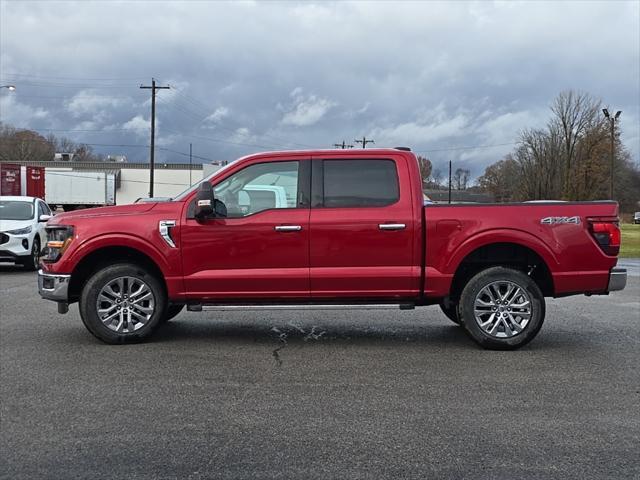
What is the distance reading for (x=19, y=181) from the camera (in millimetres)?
23672

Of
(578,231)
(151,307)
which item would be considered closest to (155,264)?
(151,307)

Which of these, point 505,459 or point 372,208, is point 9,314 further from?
point 505,459

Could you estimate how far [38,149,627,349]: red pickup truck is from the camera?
598 cm

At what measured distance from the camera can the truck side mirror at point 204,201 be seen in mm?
5789

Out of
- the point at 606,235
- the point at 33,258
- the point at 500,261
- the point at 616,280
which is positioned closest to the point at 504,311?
the point at 500,261

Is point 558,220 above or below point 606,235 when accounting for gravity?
above

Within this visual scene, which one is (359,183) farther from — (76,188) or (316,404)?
(76,188)

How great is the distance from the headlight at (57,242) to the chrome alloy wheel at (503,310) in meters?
4.27

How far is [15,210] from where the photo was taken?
561 inches

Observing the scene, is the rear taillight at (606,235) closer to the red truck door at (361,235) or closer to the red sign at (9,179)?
the red truck door at (361,235)

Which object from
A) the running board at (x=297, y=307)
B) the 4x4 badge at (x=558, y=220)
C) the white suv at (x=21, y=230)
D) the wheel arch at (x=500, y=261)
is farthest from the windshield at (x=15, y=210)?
the 4x4 badge at (x=558, y=220)

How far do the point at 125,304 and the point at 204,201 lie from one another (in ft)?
4.68

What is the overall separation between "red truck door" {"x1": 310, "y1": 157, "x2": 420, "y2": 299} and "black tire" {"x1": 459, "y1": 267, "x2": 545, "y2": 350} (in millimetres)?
613

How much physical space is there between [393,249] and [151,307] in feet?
8.48
